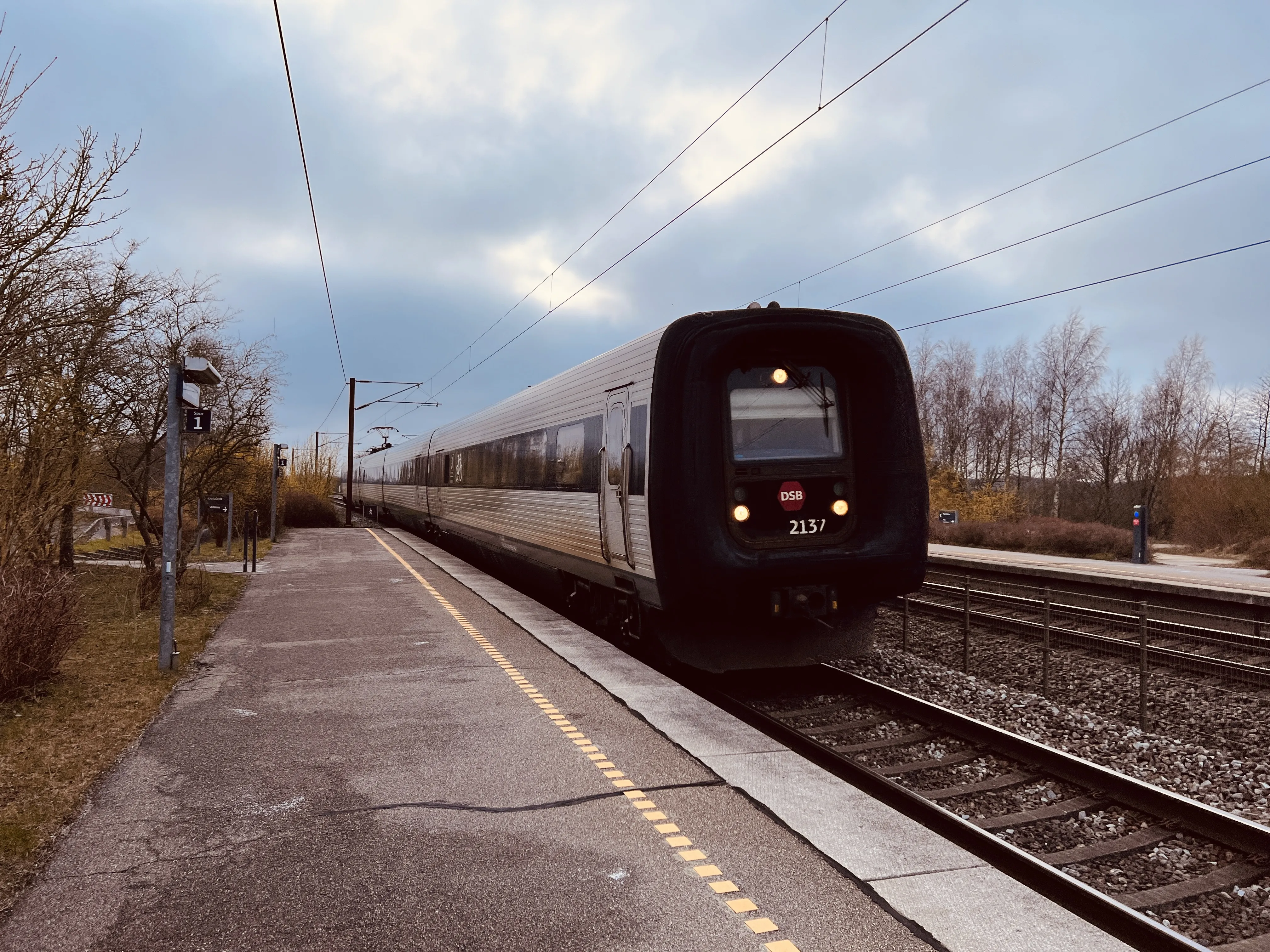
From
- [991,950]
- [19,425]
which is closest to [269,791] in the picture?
[991,950]

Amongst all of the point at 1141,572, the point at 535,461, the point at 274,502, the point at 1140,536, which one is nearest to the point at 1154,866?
the point at 535,461

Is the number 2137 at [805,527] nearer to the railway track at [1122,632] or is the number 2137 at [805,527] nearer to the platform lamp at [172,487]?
the railway track at [1122,632]

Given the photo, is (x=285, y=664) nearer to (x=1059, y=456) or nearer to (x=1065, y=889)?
(x=1065, y=889)

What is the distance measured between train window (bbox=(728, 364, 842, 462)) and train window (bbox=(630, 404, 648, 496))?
2.49 feet

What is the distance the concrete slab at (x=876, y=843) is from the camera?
3389 mm

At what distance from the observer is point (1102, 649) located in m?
11.0

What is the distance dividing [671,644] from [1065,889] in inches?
172

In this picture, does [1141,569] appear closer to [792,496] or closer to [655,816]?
[792,496]

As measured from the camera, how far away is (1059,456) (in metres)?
44.2

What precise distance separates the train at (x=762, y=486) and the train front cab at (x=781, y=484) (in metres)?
0.01

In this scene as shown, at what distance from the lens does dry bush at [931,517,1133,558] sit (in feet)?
81.8

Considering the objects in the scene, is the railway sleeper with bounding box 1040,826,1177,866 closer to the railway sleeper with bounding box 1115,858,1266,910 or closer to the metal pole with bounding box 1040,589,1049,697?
the railway sleeper with bounding box 1115,858,1266,910

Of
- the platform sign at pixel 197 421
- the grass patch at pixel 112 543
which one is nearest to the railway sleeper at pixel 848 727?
the platform sign at pixel 197 421

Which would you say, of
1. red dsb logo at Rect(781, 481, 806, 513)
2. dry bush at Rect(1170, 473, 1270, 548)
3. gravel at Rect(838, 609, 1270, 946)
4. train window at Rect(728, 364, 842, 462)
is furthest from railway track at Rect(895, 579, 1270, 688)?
dry bush at Rect(1170, 473, 1270, 548)
